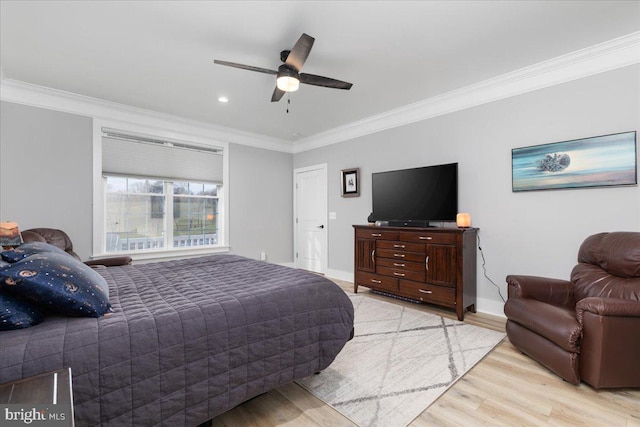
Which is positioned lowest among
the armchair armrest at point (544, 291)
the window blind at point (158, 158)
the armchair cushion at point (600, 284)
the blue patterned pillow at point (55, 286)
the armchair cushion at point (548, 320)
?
the armchair cushion at point (548, 320)

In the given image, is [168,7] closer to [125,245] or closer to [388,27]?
[388,27]

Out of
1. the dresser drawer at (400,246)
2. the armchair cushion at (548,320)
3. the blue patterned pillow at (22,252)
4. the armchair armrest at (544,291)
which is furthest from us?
the dresser drawer at (400,246)

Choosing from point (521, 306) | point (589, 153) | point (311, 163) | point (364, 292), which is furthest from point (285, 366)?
point (311, 163)

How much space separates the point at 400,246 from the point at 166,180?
3.60m

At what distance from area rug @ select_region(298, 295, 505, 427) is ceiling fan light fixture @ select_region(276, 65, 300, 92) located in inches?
94.1

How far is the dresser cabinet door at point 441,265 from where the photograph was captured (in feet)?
10.4

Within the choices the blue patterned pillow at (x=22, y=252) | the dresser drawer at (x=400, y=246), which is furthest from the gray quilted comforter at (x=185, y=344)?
the dresser drawer at (x=400, y=246)

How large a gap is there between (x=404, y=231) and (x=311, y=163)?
2658 mm

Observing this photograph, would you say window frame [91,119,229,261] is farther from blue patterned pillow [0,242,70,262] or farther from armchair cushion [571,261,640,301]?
armchair cushion [571,261,640,301]

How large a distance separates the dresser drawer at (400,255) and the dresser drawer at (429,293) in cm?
29

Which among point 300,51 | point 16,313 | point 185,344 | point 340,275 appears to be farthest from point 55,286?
point 340,275

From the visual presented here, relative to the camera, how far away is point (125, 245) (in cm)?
411

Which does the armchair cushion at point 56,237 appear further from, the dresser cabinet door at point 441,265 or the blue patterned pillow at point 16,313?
the dresser cabinet door at point 441,265

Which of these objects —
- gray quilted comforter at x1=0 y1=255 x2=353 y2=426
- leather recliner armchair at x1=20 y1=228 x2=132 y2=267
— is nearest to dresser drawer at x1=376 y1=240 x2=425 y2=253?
gray quilted comforter at x1=0 y1=255 x2=353 y2=426
